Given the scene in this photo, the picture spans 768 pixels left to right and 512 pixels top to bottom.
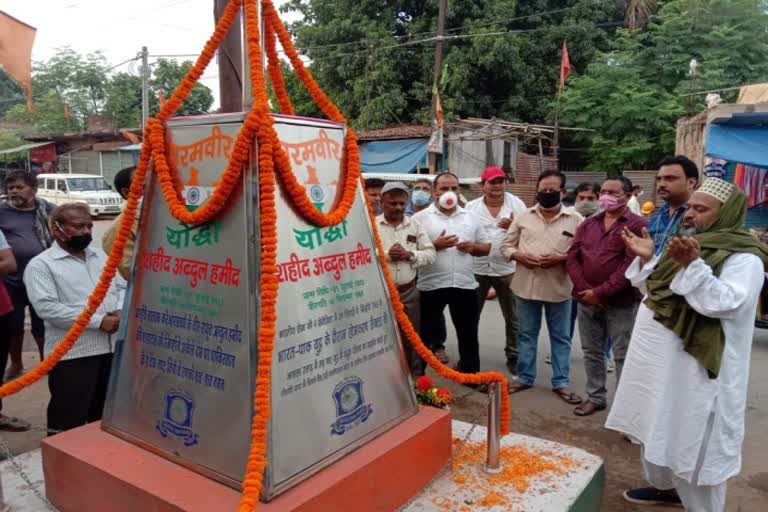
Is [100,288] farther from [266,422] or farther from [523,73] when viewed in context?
[523,73]

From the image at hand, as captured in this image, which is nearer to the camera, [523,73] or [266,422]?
[266,422]

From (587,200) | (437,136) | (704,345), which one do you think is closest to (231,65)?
(704,345)

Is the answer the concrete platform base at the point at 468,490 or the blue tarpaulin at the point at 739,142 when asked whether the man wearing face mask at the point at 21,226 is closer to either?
the concrete platform base at the point at 468,490

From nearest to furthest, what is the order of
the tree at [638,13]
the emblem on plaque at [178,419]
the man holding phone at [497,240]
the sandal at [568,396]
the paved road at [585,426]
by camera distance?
the emblem on plaque at [178,419], the paved road at [585,426], the sandal at [568,396], the man holding phone at [497,240], the tree at [638,13]

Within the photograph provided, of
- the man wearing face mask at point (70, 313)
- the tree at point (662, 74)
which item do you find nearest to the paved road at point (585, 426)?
the man wearing face mask at point (70, 313)

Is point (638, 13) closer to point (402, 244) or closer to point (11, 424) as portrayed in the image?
point (402, 244)

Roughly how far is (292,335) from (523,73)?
591 inches

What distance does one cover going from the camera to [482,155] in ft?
47.8

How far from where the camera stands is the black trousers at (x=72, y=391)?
2.79 metres

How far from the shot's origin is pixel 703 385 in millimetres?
2578

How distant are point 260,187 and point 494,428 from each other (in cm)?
148

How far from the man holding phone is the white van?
16577mm

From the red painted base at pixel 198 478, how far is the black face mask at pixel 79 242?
94cm

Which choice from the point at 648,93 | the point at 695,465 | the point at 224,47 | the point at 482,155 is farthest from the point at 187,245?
the point at 648,93
